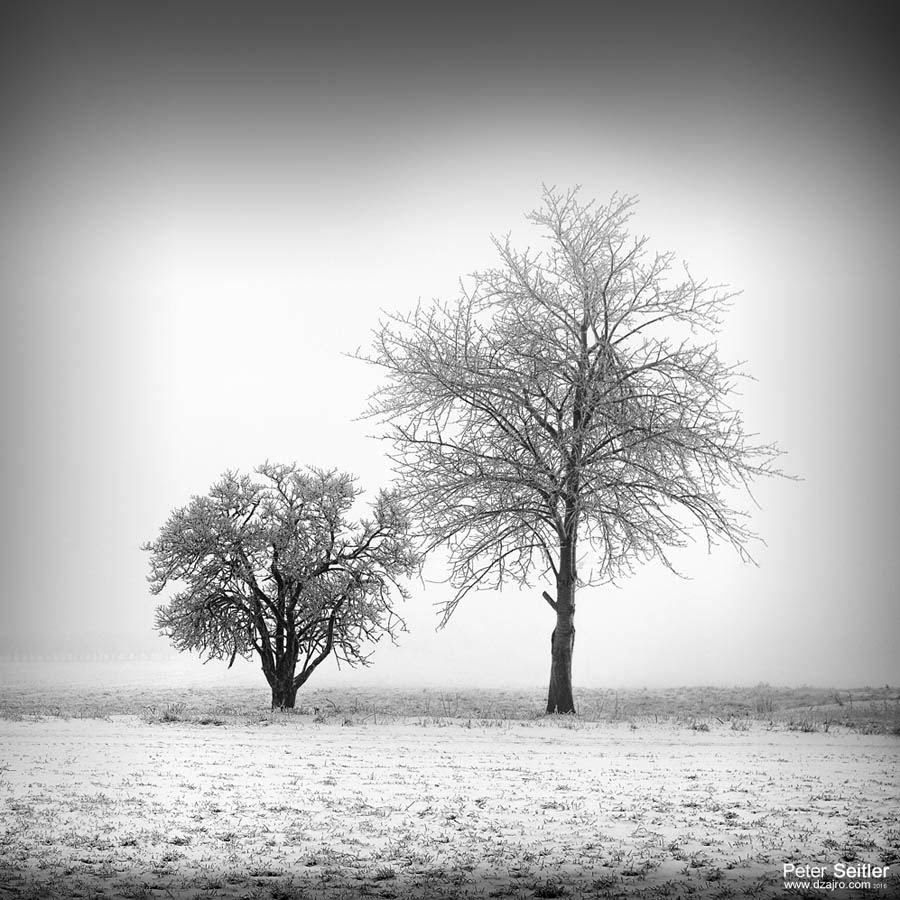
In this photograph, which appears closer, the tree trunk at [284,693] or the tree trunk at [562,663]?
the tree trunk at [562,663]

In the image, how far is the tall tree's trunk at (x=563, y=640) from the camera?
17.4 m

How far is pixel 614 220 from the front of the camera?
19062 millimetres

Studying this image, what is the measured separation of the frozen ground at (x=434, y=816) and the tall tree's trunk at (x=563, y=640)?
417 cm

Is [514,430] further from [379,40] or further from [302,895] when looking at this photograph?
[302,895]

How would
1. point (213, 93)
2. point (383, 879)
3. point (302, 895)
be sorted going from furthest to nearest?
point (213, 93) → point (383, 879) → point (302, 895)

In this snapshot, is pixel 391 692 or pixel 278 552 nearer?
pixel 278 552

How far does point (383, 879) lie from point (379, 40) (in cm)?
1156

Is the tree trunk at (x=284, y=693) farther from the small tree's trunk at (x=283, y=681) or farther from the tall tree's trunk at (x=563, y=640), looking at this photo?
the tall tree's trunk at (x=563, y=640)

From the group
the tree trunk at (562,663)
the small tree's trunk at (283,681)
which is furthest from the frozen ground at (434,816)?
the small tree's trunk at (283,681)

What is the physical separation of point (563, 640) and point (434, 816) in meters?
9.94

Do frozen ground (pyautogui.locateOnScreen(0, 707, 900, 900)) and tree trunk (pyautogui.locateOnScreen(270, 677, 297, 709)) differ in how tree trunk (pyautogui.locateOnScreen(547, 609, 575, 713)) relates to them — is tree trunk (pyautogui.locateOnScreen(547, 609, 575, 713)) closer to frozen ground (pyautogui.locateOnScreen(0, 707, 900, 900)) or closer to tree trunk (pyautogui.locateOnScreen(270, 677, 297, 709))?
frozen ground (pyautogui.locateOnScreen(0, 707, 900, 900))

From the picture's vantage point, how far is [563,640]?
17562 millimetres

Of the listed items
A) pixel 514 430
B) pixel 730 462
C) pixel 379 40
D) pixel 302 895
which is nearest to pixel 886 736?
pixel 730 462

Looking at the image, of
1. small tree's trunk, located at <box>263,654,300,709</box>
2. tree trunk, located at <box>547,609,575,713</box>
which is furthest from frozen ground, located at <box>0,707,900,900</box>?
small tree's trunk, located at <box>263,654,300,709</box>
